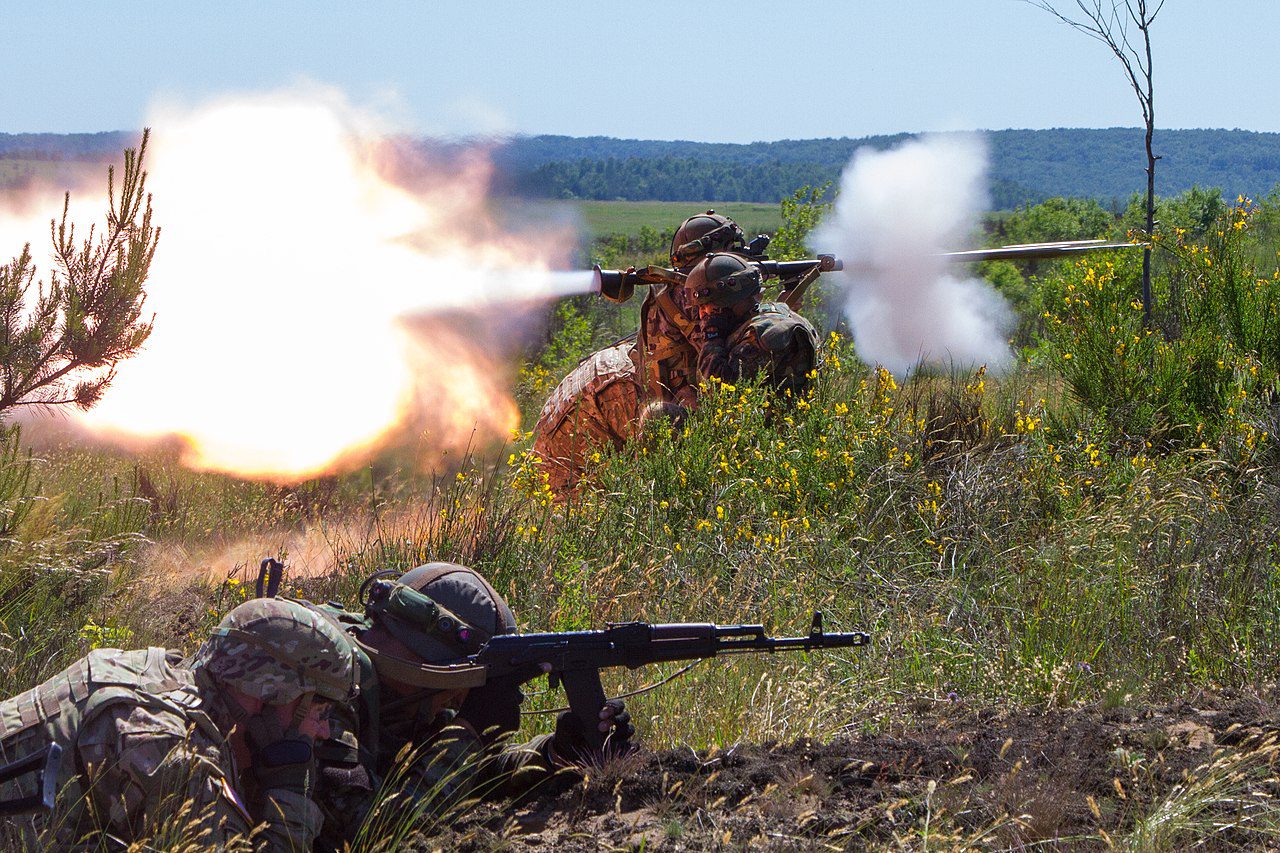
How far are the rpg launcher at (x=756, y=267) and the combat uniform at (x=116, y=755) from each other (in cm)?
687

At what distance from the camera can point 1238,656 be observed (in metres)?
5.69

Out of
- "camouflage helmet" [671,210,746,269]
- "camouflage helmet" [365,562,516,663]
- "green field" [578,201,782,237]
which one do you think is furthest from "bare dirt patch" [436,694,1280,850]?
"green field" [578,201,782,237]

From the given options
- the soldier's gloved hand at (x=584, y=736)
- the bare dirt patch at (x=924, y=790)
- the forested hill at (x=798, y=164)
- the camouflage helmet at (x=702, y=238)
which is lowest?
the bare dirt patch at (x=924, y=790)

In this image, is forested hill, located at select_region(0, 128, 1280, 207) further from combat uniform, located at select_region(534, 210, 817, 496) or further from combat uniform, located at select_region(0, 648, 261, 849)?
combat uniform, located at select_region(0, 648, 261, 849)

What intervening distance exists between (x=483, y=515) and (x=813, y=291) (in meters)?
10.6

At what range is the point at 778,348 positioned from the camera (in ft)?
30.5

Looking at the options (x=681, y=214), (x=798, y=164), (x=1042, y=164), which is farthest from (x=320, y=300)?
(x=1042, y=164)

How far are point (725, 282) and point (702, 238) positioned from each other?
902mm

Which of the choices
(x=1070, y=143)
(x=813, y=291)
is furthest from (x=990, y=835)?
(x=1070, y=143)

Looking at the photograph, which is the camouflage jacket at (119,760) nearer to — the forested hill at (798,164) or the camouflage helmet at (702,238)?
the forested hill at (798,164)

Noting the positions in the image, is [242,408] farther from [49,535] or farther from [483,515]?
[483,515]

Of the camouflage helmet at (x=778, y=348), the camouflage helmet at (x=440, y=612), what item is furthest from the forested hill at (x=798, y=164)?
the camouflage helmet at (x=440, y=612)

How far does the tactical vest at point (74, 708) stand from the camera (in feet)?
11.4

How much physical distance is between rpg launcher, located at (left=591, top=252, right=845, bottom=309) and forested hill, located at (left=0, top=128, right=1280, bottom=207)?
876 mm
